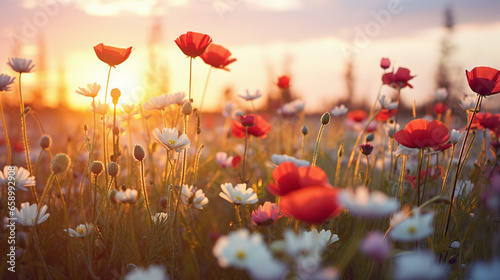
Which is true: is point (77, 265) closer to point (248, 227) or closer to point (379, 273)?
point (248, 227)

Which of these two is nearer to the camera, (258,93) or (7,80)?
(7,80)

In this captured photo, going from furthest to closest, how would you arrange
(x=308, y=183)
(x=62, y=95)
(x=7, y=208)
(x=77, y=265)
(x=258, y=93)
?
(x=62, y=95) → (x=258, y=93) → (x=7, y=208) → (x=77, y=265) → (x=308, y=183)

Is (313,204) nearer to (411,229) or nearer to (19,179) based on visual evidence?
(411,229)

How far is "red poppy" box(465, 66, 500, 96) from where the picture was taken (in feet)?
4.23

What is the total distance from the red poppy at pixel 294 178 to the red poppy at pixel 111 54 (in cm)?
84

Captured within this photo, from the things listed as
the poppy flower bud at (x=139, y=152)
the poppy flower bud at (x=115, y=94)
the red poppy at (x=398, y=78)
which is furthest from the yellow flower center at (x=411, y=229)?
the red poppy at (x=398, y=78)

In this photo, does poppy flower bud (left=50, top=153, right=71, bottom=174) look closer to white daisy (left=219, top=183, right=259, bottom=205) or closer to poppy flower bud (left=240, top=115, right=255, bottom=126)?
white daisy (left=219, top=183, right=259, bottom=205)

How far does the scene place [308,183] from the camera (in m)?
0.88

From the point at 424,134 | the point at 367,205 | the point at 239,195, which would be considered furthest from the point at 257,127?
the point at 367,205

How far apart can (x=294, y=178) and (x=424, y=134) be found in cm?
56

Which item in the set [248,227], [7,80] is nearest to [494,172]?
[248,227]

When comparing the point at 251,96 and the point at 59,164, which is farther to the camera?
the point at 251,96

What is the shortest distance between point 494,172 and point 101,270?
1.68 metres

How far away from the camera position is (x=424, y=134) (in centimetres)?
123
